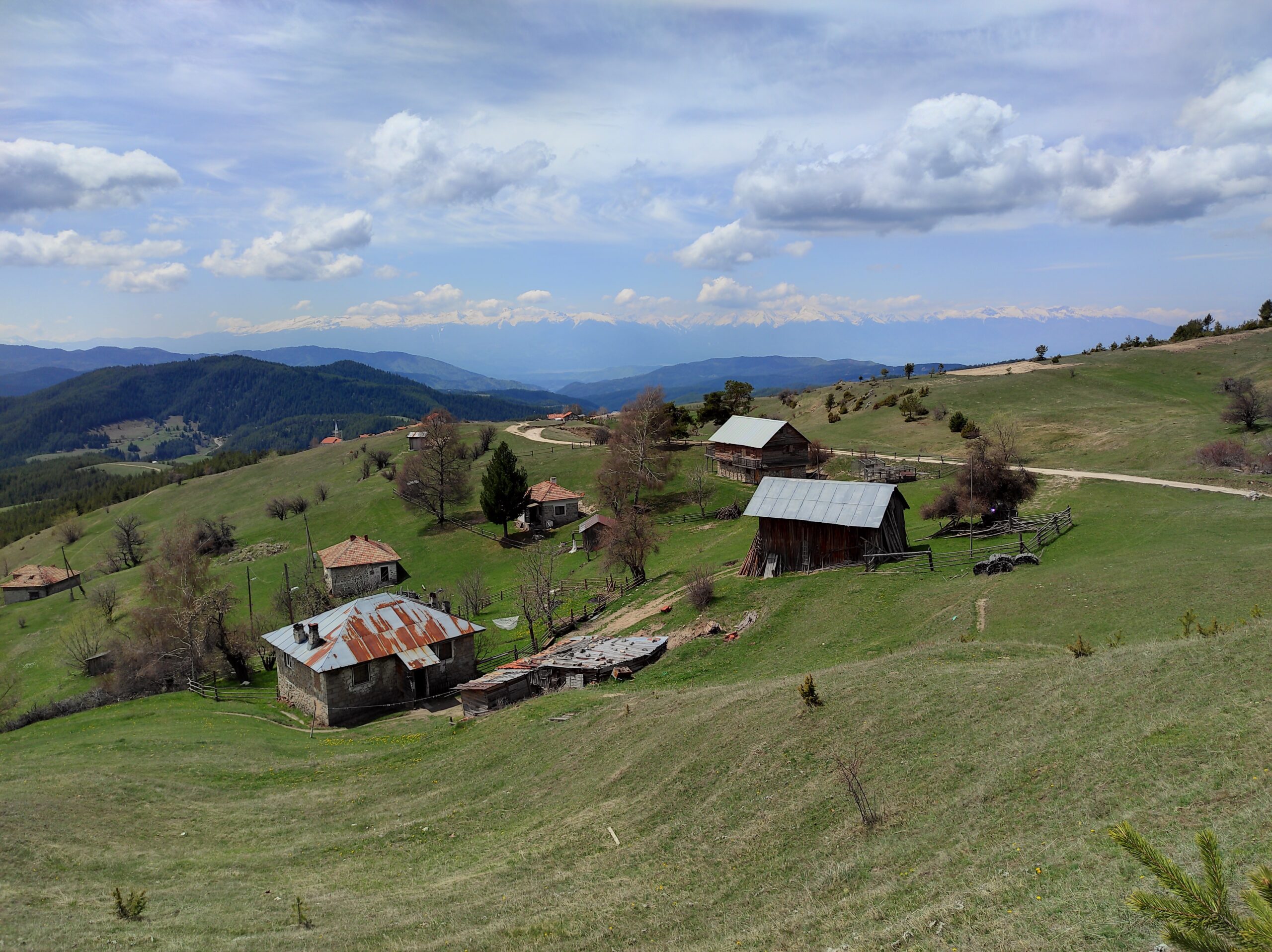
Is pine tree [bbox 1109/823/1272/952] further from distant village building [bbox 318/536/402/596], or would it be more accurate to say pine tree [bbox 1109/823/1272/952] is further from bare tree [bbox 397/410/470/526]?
bare tree [bbox 397/410/470/526]

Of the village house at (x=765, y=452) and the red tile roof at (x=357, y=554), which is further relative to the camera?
the village house at (x=765, y=452)

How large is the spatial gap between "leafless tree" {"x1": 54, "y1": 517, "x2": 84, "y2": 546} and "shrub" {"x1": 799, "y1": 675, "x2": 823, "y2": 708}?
12673cm

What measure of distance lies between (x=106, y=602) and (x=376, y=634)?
48.7 m

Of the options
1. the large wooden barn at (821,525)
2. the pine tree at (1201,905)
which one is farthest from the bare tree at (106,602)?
the pine tree at (1201,905)

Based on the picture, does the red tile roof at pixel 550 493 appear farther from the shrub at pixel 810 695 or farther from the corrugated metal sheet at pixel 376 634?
the shrub at pixel 810 695

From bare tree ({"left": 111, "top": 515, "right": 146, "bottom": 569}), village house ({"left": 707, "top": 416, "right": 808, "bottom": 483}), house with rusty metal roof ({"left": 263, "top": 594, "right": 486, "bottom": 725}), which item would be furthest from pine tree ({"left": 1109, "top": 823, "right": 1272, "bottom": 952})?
bare tree ({"left": 111, "top": 515, "right": 146, "bottom": 569})

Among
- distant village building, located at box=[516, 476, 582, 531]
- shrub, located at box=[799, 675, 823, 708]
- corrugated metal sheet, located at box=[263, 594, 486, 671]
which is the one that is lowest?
corrugated metal sheet, located at box=[263, 594, 486, 671]

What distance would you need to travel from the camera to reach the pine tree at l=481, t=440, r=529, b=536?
2825 inches

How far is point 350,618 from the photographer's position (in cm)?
3900

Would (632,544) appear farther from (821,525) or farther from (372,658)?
(372,658)

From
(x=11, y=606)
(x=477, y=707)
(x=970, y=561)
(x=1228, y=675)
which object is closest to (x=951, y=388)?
(x=970, y=561)

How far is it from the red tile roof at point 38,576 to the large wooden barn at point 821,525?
96407 mm

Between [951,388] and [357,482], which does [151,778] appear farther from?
[951,388]

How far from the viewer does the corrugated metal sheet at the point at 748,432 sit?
71125mm
